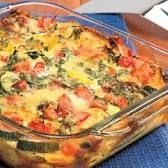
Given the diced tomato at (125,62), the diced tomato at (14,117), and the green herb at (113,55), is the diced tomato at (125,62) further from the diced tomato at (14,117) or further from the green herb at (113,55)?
the diced tomato at (14,117)

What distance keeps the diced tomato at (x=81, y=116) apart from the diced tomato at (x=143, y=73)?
0.19 meters


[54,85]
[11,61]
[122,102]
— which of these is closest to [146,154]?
[122,102]

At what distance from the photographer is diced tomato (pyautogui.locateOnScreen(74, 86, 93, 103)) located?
1.10 metres

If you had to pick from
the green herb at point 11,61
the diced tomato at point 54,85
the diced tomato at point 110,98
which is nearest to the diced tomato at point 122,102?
the diced tomato at point 110,98

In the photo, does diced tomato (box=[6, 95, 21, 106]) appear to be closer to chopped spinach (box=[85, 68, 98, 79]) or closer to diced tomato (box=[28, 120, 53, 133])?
diced tomato (box=[28, 120, 53, 133])

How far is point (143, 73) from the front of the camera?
120cm

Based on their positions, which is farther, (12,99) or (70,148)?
(12,99)

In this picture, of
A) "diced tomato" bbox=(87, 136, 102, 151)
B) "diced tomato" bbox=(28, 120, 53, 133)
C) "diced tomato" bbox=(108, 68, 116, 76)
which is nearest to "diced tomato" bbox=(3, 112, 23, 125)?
"diced tomato" bbox=(28, 120, 53, 133)

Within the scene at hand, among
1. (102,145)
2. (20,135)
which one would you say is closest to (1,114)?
(20,135)

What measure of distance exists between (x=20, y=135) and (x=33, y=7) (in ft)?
1.58

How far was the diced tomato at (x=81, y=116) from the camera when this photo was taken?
3.37 feet

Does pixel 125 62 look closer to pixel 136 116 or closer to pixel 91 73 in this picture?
pixel 91 73

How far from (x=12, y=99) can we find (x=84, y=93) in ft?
0.45

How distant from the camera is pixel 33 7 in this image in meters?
1.36
